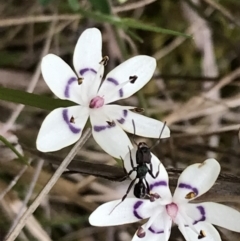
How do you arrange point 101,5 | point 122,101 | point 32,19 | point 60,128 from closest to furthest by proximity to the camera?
point 60,128 → point 101,5 → point 32,19 → point 122,101

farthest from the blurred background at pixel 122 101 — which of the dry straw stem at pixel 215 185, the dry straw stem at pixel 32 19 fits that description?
the dry straw stem at pixel 215 185

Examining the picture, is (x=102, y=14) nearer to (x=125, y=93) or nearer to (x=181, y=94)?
(x=125, y=93)

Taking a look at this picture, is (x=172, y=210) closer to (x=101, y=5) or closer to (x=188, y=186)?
(x=188, y=186)

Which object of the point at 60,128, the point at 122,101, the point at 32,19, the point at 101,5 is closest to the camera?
the point at 60,128

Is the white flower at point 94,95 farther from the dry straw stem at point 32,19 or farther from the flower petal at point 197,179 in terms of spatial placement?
the dry straw stem at point 32,19

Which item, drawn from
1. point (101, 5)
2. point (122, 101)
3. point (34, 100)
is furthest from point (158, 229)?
point (122, 101)

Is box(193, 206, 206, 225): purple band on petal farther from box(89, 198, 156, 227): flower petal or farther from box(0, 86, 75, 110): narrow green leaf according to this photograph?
box(0, 86, 75, 110): narrow green leaf

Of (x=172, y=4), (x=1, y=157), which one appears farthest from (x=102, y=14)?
(x=172, y=4)
